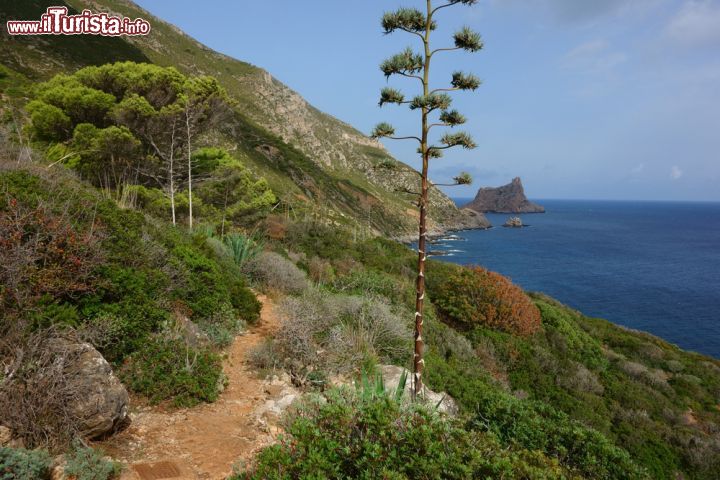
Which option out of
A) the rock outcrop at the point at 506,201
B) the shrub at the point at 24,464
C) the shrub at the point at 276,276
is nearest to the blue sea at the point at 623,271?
the shrub at the point at 276,276

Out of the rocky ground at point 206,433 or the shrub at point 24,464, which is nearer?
the shrub at point 24,464

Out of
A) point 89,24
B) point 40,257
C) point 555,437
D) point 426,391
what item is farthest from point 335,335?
point 89,24

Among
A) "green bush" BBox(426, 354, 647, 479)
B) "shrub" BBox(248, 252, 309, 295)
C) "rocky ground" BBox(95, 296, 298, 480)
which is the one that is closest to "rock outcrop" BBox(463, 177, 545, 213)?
"shrub" BBox(248, 252, 309, 295)

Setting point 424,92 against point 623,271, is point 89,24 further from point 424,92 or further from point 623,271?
point 623,271

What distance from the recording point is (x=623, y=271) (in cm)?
6431

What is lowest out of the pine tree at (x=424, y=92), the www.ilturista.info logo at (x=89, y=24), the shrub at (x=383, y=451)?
the shrub at (x=383, y=451)

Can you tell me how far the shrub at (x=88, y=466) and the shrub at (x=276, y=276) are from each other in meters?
7.47

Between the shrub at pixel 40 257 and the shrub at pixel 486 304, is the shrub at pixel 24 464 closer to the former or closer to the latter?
the shrub at pixel 40 257

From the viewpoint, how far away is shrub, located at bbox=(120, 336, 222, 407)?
5.32 metres

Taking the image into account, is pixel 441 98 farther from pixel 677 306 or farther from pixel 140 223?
pixel 677 306

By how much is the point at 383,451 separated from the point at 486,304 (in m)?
12.9

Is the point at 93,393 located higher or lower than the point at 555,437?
higher

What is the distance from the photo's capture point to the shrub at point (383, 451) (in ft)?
9.97

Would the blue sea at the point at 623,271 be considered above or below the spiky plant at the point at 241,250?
below
